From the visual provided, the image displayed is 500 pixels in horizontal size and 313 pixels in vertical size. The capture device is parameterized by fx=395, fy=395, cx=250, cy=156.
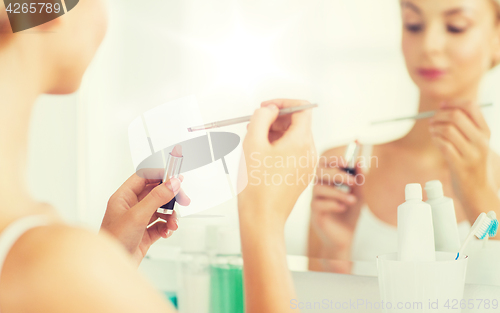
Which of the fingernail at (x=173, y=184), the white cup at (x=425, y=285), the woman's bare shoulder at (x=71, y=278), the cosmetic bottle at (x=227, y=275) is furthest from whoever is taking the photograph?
the cosmetic bottle at (x=227, y=275)

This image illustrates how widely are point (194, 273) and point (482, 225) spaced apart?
1.45 feet

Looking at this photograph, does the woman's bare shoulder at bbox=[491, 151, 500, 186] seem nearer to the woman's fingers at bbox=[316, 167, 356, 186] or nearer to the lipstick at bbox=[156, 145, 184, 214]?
the woman's fingers at bbox=[316, 167, 356, 186]

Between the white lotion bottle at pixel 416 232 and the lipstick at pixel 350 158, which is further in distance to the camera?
the lipstick at pixel 350 158

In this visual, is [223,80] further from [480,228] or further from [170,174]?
[480,228]

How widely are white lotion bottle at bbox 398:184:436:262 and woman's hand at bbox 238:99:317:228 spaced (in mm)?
173

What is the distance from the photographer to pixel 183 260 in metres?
0.69

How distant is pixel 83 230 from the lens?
31 cm

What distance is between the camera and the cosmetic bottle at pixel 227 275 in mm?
641

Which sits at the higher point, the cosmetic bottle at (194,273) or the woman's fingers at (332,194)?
the woman's fingers at (332,194)

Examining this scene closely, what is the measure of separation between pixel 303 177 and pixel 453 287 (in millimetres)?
249

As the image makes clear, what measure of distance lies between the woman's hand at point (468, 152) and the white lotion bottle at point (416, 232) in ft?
0.29

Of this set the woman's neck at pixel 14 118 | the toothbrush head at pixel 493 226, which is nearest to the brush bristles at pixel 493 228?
the toothbrush head at pixel 493 226

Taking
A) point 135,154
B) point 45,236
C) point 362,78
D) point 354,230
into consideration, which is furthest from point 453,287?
point 135,154
